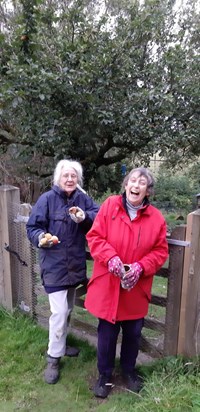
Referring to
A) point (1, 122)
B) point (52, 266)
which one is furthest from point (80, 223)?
point (1, 122)

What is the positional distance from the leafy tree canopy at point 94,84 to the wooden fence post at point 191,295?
2.80 m

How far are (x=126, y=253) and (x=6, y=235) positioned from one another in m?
1.62

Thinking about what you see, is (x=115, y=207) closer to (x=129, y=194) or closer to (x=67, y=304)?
(x=129, y=194)

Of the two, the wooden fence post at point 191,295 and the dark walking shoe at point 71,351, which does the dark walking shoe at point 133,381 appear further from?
the dark walking shoe at point 71,351

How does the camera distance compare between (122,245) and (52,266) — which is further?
(52,266)

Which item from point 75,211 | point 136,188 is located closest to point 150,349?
point 75,211

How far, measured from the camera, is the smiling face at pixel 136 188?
2.21 m

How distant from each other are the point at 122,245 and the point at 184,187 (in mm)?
10100

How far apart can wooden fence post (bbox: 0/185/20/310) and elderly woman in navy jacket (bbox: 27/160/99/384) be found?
853mm

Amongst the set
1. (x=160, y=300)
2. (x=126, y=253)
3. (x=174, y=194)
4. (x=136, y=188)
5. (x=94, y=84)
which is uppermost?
(x=94, y=84)

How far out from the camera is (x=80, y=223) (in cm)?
258

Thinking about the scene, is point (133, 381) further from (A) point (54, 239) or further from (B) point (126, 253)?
(A) point (54, 239)

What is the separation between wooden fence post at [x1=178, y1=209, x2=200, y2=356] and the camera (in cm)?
243

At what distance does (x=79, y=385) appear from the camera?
2.57m
